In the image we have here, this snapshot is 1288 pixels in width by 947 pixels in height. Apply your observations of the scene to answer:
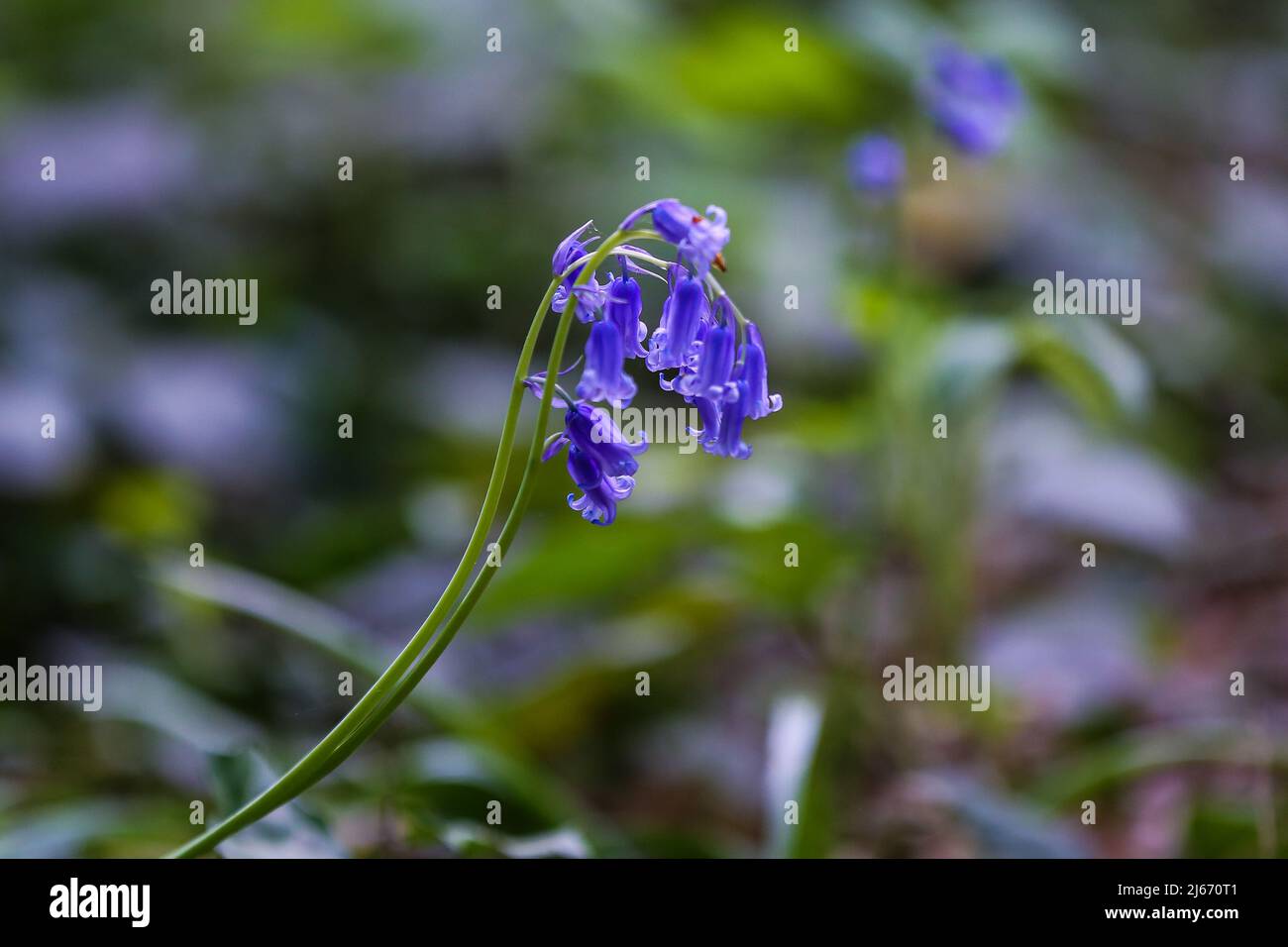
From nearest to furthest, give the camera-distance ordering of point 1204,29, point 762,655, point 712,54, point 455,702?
point 455,702
point 762,655
point 712,54
point 1204,29

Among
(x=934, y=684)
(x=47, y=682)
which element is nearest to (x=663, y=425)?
(x=934, y=684)

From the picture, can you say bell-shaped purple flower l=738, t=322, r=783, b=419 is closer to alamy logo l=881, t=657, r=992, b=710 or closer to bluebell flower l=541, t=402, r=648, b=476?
bluebell flower l=541, t=402, r=648, b=476

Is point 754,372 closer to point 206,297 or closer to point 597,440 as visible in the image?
point 597,440

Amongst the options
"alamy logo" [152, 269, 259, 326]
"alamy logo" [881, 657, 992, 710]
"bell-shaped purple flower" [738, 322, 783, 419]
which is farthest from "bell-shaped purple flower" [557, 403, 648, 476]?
"alamy logo" [152, 269, 259, 326]
